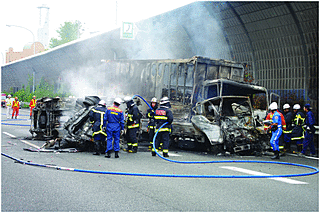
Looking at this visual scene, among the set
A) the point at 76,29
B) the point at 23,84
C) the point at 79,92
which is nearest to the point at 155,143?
the point at 79,92

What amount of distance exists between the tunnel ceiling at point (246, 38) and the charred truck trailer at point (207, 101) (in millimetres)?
6482

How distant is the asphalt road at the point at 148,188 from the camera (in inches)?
215

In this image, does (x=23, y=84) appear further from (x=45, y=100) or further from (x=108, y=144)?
(x=108, y=144)

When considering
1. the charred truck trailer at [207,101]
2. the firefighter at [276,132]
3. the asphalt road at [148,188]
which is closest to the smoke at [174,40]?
the charred truck trailer at [207,101]

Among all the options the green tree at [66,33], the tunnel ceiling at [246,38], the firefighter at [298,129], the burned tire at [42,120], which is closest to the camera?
the firefighter at [298,129]

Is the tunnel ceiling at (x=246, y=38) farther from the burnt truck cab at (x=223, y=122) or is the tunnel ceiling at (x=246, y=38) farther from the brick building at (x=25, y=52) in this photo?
the brick building at (x=25, y=52)

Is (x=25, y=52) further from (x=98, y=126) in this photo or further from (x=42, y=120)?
(x=98, y=126)

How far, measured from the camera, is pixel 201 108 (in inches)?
479

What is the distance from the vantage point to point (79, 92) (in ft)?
75.0

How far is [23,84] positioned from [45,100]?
137 ft

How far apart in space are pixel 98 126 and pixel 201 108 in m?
3.33

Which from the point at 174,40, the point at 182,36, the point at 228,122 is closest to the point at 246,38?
the point at 182,36

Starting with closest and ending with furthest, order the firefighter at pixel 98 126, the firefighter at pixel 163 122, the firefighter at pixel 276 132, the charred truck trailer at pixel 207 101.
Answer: the firefighter at pixel 98 126, the firefighter at pixel 163 122, the firefighter at pixel 276 132, the charred truck trailer at pixel 207 101

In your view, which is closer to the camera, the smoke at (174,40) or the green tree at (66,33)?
the smoke at (174,40)
